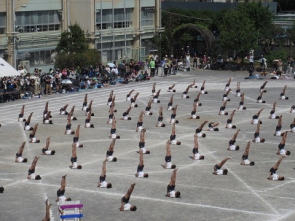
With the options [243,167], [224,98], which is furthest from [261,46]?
[243,167]

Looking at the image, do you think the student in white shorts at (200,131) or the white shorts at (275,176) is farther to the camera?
the student in white shorts at (200,131)

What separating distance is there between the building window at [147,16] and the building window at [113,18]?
2.15m

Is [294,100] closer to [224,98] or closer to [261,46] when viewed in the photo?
[224,98]

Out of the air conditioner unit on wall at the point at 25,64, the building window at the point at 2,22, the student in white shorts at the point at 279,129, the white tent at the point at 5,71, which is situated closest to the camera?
the student in white shorts at the point at 279,129

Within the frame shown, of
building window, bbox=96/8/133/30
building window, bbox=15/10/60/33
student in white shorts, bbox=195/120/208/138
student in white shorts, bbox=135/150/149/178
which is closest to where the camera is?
student in white shorts, bbox=135/150/149/178

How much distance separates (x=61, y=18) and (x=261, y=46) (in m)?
25.2

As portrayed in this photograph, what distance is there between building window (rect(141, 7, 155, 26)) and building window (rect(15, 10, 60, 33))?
15175mm

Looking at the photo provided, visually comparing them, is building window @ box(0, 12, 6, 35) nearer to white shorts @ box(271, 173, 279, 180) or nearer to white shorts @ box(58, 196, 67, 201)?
white shorts @ box(271, 173, 279, 180)

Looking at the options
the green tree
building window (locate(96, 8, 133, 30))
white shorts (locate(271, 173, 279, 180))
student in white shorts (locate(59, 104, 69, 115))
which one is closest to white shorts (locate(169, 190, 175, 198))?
white shorts (locate(271, 173, 279, 180))

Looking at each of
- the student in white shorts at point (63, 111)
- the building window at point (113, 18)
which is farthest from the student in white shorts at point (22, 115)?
the building window at point (113, 18)

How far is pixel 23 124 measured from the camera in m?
50.7

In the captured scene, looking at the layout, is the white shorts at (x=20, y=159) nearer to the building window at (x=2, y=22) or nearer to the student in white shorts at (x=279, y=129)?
the student in white shorts at (x=279, y=129)

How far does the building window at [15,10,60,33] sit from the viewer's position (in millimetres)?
75375

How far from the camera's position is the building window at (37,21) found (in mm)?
75375
